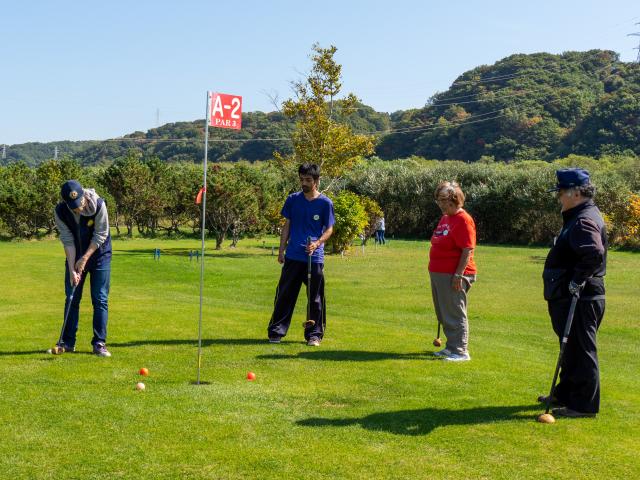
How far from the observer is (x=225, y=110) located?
755 centimetres

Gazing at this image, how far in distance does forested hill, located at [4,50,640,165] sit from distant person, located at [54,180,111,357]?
60.9 m

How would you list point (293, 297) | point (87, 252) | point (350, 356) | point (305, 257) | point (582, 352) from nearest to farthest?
point (582, 352) < point (87, 252) < point (350, 356) < point (305, 257) < point (293, 297)

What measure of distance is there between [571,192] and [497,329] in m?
6.83

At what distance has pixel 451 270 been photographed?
8.93 metres

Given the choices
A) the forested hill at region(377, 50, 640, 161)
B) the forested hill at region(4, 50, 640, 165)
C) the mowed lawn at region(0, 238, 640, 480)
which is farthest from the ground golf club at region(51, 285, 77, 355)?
the forested hill at region(377, 50, 640, 161)

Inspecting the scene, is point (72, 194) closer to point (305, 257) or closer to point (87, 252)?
point (87, 252)

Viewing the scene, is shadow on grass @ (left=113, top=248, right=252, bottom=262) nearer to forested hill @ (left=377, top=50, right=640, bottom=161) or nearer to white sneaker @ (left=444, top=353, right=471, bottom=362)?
white sneaker @ (left=444, top=353, right=471, bottom=362)

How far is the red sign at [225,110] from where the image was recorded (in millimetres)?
7453

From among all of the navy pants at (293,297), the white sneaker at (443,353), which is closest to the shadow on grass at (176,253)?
the navy pants at (293,297)

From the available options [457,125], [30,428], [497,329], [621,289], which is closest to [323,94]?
[621,289]

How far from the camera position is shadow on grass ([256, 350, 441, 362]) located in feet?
29.4

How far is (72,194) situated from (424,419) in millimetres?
4716

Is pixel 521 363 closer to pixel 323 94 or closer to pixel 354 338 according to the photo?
pixel 354 338

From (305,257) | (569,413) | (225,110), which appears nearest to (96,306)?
(305,257)
